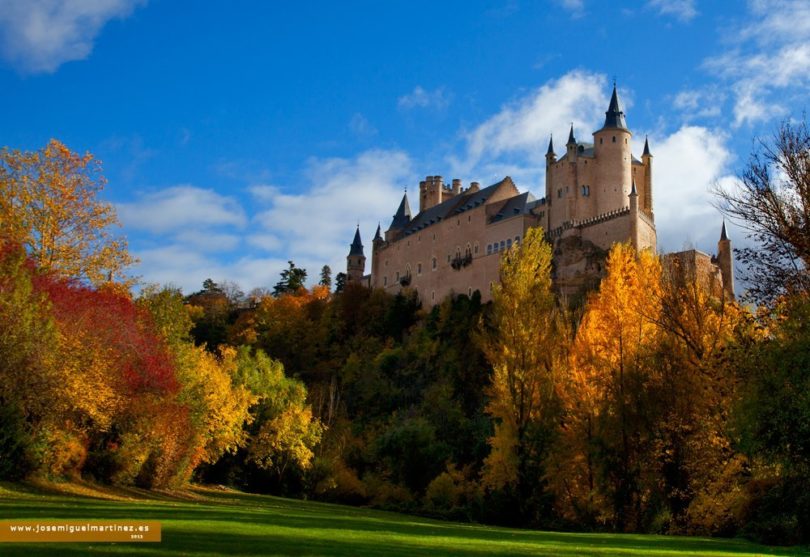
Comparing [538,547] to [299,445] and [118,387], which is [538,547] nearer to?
[118,387]

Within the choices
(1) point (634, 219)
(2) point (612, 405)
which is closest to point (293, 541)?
(2) point (612, 405)

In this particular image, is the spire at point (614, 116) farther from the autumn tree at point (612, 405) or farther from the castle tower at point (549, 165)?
the autumn tree at point (612, 405)

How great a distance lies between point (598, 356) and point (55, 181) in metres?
21.5

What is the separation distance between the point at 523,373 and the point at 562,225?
117ft

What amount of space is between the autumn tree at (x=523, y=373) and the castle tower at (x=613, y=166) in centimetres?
3396

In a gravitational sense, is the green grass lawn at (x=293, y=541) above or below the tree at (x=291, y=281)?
below

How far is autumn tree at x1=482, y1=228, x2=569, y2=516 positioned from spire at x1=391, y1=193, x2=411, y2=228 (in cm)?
6358

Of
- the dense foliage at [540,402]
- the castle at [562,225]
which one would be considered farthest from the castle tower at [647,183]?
the dense foliage at [540,402]

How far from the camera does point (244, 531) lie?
1512 centimetres

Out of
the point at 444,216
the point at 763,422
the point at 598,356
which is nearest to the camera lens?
the point at 763,422

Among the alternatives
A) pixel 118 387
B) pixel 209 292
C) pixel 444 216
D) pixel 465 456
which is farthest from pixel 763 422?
pixel 209 292

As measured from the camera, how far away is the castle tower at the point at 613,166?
62750 millimetres

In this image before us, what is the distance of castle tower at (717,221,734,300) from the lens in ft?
192

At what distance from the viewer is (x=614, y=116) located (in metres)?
64.0
